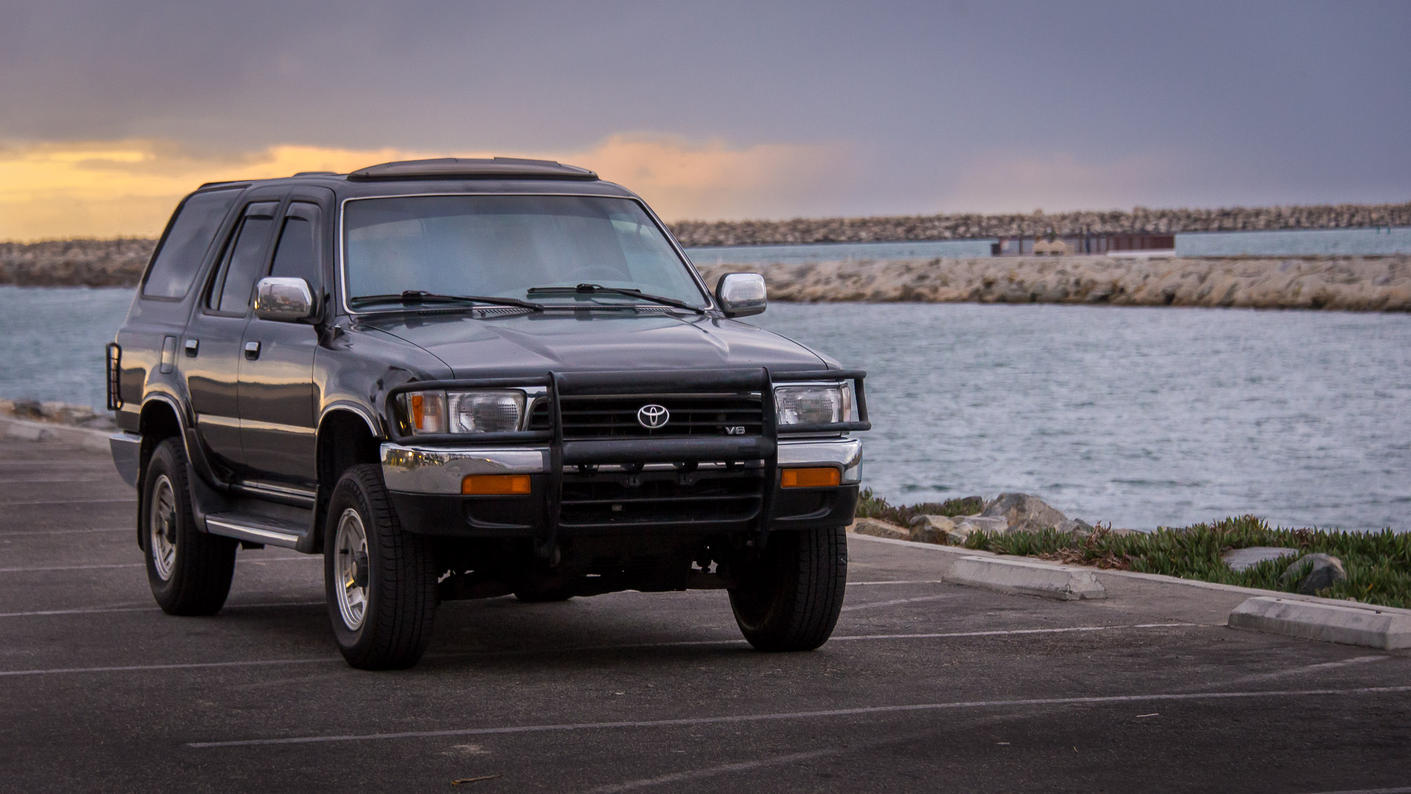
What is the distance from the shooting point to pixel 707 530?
8.00 metres

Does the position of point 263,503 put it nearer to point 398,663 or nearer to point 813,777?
point 398,663

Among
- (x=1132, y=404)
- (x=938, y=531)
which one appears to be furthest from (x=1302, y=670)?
(x=1132, y=404)

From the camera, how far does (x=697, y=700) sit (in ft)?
25.4

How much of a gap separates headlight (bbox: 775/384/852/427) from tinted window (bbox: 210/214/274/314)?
10.5 feet

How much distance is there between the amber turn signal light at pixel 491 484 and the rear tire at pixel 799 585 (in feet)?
4.63

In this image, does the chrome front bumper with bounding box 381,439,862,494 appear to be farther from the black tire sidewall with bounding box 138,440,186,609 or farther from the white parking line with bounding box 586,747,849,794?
the black tire sidewall with bounding box 138,440,186,609

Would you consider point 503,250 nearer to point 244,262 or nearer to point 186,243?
point 244,262

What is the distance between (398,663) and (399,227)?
2.15 metres

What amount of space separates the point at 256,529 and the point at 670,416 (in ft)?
8.33

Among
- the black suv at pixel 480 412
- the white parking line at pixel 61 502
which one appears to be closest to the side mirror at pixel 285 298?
the black suv at pixel 480 412

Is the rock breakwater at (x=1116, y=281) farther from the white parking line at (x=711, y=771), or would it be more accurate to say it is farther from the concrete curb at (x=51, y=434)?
the white parking line at (x=711, y=771)

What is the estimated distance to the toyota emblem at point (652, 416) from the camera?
782 cm

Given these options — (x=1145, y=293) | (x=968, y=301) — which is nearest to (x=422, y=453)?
(x=1145, y=293)

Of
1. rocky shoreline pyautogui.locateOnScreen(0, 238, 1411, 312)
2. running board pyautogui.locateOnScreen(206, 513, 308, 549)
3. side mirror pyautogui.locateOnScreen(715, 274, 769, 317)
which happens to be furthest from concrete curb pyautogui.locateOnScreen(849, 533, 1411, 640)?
rocky shoreline pyautogui.locateOnScreen(0, 238, 1411, 312)
